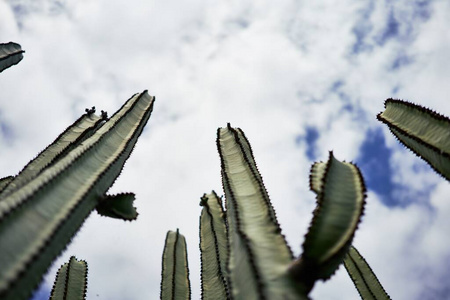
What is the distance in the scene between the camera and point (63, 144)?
9.48 feet

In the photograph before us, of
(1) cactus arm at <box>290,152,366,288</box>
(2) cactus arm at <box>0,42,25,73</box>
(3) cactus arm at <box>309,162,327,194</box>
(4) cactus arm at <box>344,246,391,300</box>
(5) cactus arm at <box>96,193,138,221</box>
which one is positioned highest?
(2) cactus arm at <box>0,42,25,73</box>

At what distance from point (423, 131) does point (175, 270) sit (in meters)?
2.42

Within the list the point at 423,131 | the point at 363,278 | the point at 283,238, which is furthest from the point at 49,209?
→ the point at 363,278

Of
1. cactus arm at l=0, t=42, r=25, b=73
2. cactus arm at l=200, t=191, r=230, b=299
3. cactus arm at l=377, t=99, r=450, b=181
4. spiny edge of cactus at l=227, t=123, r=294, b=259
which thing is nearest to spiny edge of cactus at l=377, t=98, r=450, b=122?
cactus arm at l=377, t=99, r=450, b=181

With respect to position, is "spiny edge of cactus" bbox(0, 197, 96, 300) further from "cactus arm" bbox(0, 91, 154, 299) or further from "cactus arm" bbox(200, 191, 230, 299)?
"cactus arm" bbox(200, 191, 230, 299)

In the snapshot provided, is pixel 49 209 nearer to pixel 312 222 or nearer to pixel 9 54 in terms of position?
pixel 312 222

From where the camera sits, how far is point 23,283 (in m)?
1.37

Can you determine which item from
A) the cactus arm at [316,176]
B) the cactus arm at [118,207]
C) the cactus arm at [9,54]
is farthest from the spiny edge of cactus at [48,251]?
the cactus arm at [9,54]

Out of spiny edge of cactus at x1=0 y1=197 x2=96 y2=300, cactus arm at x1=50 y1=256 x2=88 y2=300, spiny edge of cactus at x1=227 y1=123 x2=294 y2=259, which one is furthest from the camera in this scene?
cactus arm at x1=50 y1=256 x2=88 y2=300

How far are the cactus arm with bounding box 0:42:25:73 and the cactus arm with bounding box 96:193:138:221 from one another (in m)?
2.42

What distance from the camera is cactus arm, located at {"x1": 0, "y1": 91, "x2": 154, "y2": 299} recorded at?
4.54 feet

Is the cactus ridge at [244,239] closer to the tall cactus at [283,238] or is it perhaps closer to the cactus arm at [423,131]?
the tall cactus at [283,238]

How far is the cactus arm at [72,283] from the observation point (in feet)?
9.84

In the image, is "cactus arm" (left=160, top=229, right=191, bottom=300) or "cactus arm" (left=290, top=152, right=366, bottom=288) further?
"cactus arm" (left=160, top=229, right=191, bottom=300)
